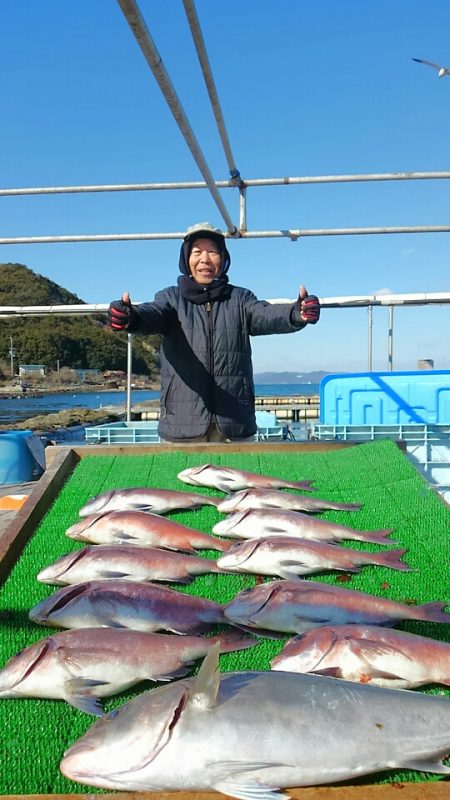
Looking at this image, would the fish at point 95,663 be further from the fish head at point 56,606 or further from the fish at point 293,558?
the fish at point 293,558

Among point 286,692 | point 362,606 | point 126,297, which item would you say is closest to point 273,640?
point 362,606

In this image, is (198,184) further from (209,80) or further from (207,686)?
(207,686)

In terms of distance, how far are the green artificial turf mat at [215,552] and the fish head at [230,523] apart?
0.08m

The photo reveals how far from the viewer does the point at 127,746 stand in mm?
1480

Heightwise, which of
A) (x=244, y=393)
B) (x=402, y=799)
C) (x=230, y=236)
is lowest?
(x=402, y=799)

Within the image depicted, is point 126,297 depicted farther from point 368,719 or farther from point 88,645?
point 368,719

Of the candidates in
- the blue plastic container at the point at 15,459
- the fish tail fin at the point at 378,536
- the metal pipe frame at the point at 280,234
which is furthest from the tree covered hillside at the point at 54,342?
the fish tail fin at the point at 378,536

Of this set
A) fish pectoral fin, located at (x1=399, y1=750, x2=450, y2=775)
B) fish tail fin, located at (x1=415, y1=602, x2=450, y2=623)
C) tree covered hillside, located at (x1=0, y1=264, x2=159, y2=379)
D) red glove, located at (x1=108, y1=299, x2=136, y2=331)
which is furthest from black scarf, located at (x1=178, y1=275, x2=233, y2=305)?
tree covered hillside, located at (x1=0, y1=264, x2=159, y2=379)

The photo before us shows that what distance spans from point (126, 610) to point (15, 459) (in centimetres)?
844

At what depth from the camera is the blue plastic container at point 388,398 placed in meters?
7.40

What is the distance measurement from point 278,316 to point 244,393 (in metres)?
0.67

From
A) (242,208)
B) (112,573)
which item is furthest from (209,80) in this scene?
(112,573)

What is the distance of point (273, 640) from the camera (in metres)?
2.16

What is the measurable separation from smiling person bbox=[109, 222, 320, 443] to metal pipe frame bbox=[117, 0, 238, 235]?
0.69m
